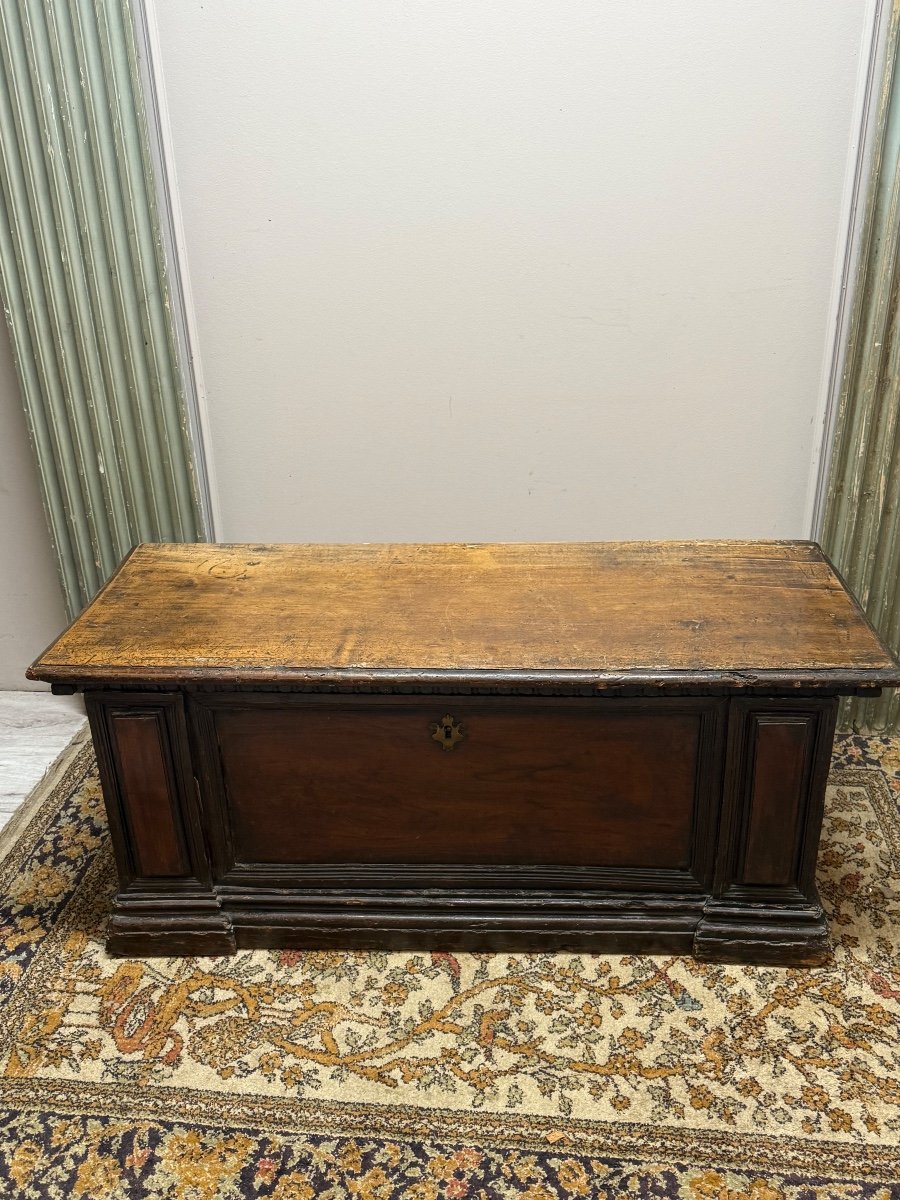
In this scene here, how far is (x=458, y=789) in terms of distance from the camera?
2.28 m

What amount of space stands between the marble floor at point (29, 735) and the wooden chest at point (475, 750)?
88cm

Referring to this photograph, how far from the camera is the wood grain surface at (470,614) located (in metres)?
2.10

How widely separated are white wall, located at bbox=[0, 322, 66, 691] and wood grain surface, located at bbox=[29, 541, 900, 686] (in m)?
0.78

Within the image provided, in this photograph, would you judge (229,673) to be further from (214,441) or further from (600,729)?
(214,441)

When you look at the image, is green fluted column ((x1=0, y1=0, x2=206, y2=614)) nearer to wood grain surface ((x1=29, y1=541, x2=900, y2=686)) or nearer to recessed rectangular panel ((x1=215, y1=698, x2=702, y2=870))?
wood grain surface ((x1=29, y1=541, x2=900, y2=686))

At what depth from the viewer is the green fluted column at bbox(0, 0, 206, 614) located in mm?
2637

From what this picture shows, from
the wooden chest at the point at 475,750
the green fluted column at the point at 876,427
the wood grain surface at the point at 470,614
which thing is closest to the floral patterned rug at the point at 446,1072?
the wooden chest at the point at 475,750

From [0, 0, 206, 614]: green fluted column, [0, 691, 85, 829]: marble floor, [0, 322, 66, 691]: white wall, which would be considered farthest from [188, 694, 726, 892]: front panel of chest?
[0, 322, 66, 691]: white wall

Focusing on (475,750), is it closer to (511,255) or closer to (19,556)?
(511,255)

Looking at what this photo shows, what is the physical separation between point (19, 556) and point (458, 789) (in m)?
1.88

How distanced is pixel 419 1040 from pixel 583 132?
2.24m

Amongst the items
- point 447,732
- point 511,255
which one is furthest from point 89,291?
point 447,732

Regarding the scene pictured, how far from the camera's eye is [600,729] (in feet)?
7.17

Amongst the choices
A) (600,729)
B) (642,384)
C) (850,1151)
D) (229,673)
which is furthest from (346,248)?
(850,1151)
